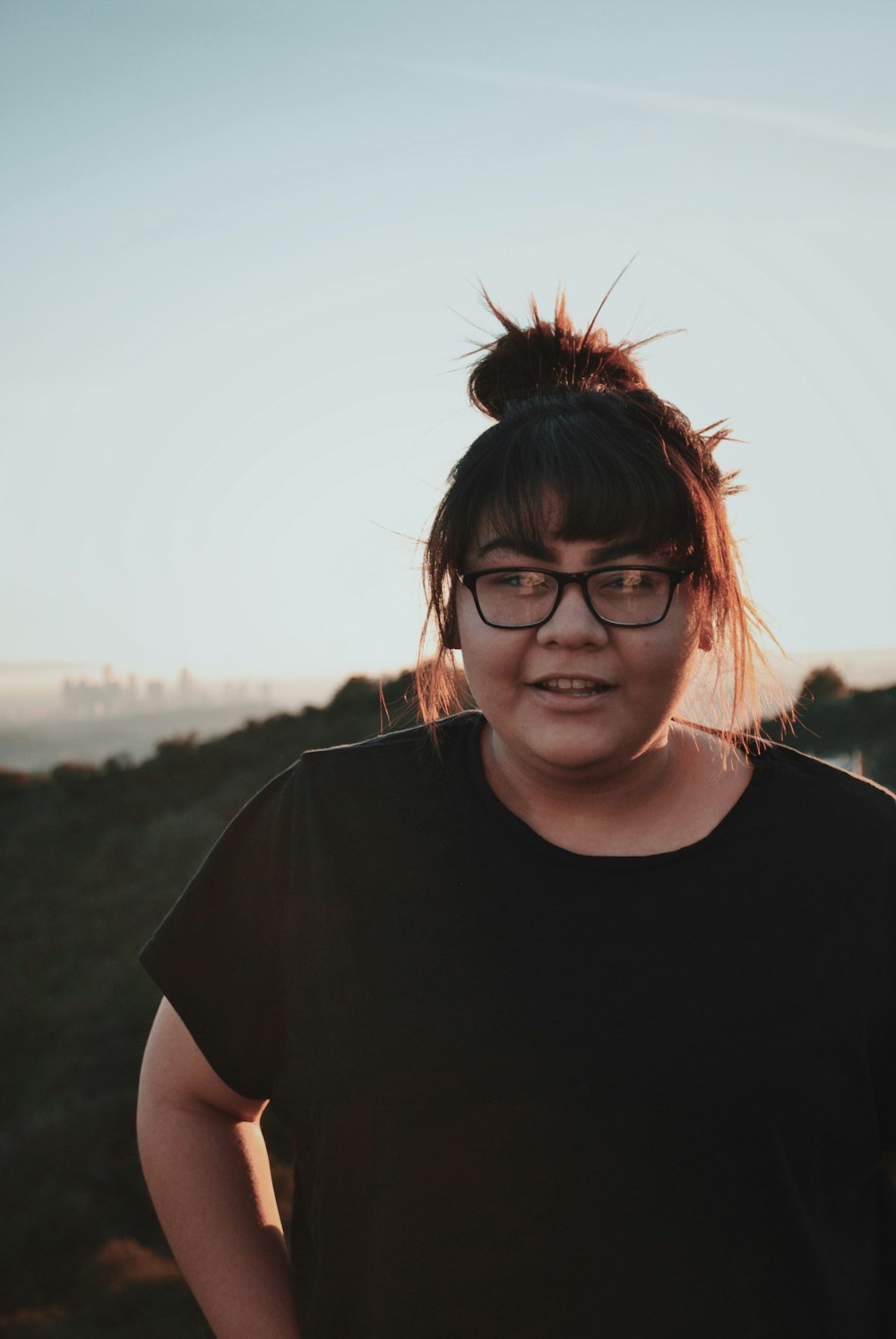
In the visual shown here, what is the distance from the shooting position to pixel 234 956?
1526 millimetres

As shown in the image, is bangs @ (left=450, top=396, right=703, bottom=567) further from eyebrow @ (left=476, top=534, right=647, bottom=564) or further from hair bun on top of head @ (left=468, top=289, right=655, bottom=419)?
hair bun on top of head @ (left=468, top=289, right=655, bottom=419)

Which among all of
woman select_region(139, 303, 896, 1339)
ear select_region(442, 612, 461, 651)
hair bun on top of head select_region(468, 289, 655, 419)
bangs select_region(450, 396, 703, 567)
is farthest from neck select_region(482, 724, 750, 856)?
hair bun on top of head select_region(468, 289, 655, 419)

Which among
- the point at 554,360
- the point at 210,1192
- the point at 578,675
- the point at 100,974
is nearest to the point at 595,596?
the point at 578,675

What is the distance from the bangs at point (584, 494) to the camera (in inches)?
56.3

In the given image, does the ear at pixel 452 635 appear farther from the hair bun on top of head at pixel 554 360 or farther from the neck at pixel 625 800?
the hair bun on top of head at pixel 554 360

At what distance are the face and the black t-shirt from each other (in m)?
0.15

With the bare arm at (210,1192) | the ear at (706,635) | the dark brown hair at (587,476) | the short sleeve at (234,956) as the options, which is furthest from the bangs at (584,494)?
the bare arm at (210,1192)

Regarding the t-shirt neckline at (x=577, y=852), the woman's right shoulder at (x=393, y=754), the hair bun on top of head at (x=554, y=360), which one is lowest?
the t-shirt neckline at (x=577, y=852)

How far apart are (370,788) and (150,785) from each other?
5.39 metres

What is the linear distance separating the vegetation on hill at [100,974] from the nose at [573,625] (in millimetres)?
445

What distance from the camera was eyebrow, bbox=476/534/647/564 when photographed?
1427 millimetres

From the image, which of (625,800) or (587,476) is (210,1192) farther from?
(587,476)

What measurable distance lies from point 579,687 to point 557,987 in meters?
0.42

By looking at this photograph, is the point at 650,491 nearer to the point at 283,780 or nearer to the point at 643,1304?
the point at 283,780
